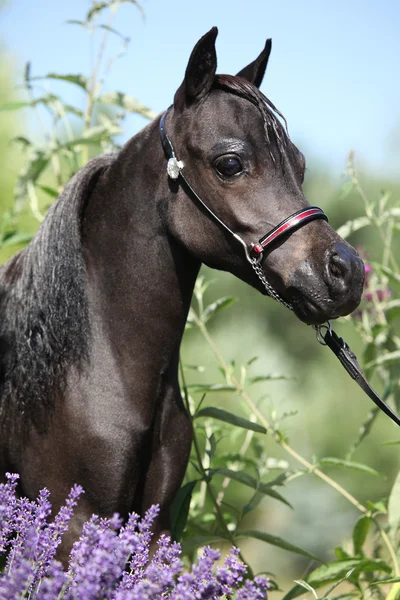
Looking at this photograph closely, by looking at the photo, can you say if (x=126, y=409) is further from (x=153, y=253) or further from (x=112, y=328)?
(x=153, y=253)

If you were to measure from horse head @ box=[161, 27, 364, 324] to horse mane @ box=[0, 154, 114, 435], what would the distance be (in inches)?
11.6

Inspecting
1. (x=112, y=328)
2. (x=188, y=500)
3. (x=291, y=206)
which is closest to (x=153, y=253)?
(x=112, y=328)

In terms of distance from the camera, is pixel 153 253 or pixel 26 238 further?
pixel 26 238

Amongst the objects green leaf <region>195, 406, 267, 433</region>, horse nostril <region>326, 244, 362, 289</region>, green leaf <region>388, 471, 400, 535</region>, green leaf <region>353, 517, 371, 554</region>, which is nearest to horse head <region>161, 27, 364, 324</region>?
horse nostril <region>326, 244, 362, 289</region>

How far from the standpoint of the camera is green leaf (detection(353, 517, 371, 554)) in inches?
102

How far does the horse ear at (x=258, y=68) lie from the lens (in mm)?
2240

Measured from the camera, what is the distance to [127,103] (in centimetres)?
317

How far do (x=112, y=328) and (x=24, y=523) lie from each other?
74cm

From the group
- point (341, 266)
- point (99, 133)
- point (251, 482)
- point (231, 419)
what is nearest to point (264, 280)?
point (341, 266)

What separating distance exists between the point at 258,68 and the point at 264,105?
362 mm

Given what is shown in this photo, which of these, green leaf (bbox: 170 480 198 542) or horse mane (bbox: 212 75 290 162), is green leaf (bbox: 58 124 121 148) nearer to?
horse mane (bbox: 212 75 290 162)

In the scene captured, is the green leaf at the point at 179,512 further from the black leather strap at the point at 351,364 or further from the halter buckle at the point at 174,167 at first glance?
the halter buckle at the point at 174,167

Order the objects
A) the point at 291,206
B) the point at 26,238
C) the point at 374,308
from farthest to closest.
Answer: the point at 374,308, the point at 26,238, the point at 291,206

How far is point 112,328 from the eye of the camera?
204 centimetres
